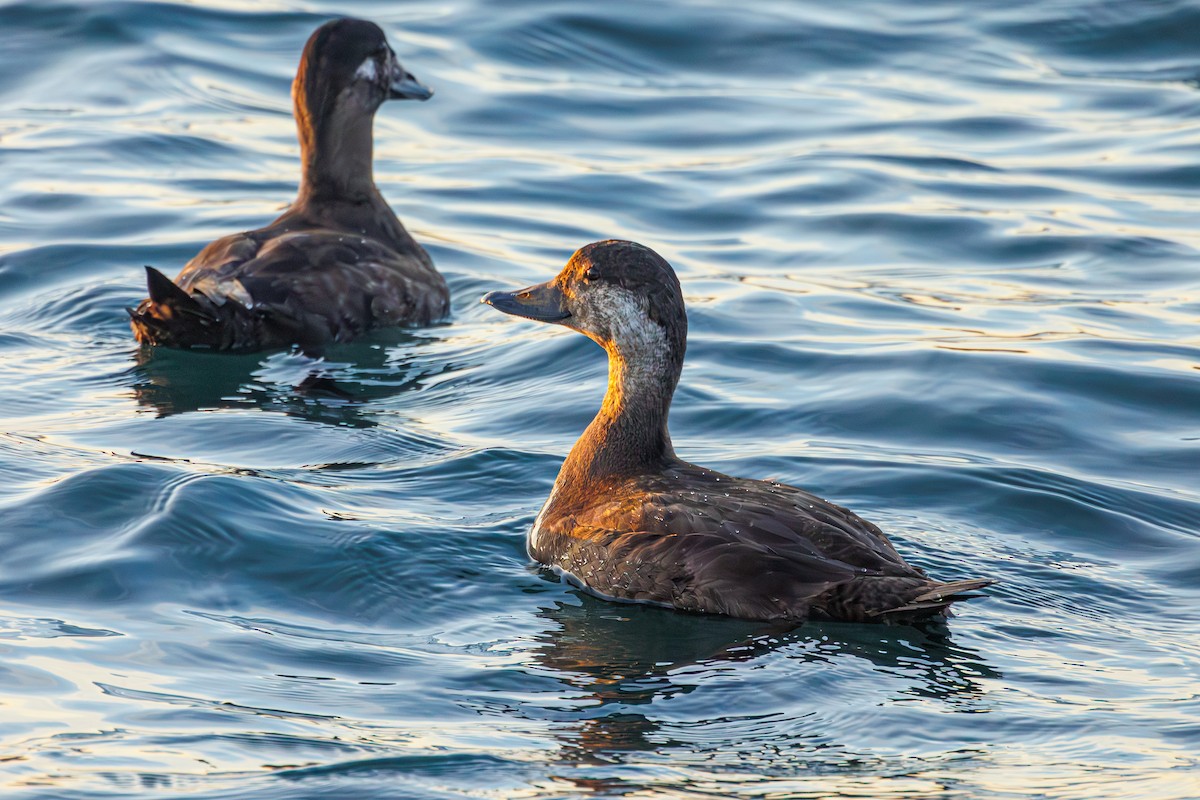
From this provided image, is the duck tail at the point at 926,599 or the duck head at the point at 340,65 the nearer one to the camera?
the duck tail at the point at 926,599

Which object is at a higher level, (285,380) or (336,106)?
(336,106)

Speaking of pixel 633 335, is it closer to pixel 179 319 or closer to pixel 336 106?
pixel 179 319

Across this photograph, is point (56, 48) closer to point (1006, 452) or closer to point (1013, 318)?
point (1013, 318)

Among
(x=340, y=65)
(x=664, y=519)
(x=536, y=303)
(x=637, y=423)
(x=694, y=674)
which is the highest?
(x=340, y=65)

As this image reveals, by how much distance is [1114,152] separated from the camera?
13.8 m

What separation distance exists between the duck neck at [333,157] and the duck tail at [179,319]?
162cm

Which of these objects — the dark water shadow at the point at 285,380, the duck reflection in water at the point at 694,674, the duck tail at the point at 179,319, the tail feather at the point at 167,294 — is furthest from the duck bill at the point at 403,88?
the duck reflection in water at the point at 694,674

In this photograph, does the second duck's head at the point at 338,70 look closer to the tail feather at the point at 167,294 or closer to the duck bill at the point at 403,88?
the duck bill at the point at 403,88

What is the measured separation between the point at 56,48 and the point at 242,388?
26.4 ft

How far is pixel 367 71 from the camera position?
1052 centimetres

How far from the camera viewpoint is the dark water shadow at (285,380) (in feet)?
28.1

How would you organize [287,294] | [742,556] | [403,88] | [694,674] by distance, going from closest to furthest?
1. [694,674]
2. [742,556]
3. [287,294]
4. [403,88]

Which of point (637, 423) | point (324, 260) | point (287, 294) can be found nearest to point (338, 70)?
point (324, 260)

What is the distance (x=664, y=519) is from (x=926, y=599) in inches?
42.9
